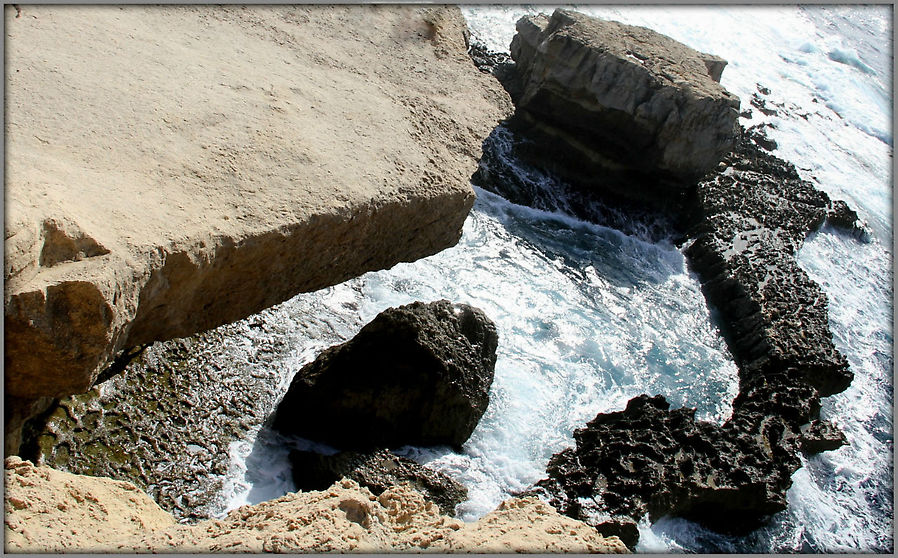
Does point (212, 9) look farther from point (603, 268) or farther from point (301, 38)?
point (603, 268)

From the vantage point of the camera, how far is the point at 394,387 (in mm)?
6414

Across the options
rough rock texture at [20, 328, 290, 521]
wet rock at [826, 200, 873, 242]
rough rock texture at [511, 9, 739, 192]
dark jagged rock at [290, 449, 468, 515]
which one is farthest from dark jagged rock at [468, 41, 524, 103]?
dark jagged rock at [290, 449, 468, 515]

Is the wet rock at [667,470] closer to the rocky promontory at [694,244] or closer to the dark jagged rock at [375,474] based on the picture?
the rocky promontory at [694,244]

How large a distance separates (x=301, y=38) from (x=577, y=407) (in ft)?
15.2

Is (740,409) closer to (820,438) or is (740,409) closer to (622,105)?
(820,438)

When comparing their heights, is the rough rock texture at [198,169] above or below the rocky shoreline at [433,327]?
above

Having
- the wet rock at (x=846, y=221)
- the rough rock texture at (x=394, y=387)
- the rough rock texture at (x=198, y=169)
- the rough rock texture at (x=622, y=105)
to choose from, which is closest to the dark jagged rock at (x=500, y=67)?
the rough rock texture at (x=622, y=105)

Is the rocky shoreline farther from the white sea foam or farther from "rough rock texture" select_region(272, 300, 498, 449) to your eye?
the white sea foam

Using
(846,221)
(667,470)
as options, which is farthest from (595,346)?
(846,221)

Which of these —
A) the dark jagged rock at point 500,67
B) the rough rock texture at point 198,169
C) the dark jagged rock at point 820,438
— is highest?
the rough rock texture at point 198,169

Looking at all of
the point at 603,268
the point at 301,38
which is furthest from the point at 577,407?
the point at 301,38

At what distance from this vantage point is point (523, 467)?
7.15 meters

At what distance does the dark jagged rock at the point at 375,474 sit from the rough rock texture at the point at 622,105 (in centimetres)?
677

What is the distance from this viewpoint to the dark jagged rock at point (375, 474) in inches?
235
